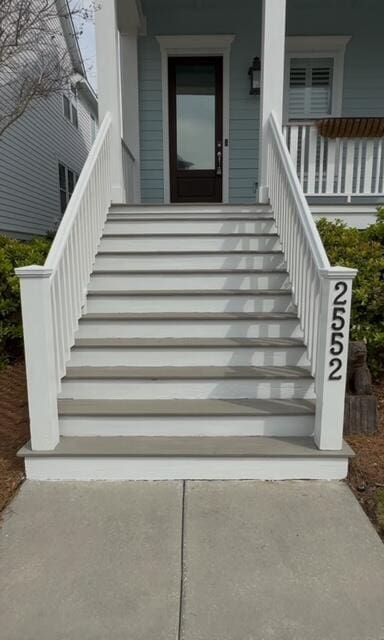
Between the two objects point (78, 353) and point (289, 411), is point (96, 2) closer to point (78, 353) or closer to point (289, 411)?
point (78, 353)

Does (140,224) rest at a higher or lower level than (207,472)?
higher

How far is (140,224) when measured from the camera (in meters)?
4.61

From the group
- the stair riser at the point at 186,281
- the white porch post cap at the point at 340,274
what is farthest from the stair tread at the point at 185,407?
the stair riser at the point at 186,281

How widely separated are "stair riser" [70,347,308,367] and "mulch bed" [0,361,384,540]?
66 cm

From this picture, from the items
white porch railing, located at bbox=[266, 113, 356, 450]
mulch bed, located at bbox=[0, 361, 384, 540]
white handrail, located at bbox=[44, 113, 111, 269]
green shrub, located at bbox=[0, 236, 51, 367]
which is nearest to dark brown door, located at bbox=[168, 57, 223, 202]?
white handrail, located at bbox=[44, 113, 111, 269]

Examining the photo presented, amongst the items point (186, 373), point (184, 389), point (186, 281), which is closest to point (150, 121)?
point (186, 281)

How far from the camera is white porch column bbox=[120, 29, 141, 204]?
260 inches

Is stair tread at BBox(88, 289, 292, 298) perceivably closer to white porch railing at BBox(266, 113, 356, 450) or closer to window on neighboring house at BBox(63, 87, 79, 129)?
white porch railing at BBox(266, 113, 356, 450)

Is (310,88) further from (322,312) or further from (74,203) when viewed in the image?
(322,312)

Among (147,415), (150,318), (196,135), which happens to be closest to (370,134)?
(196,135)

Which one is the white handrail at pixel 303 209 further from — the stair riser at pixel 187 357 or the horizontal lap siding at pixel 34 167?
the horizontal lap siding at pixel 34 167

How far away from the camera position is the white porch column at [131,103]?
661cm

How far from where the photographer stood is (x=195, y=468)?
2.66 meters

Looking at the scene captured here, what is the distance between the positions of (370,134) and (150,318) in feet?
12.5
